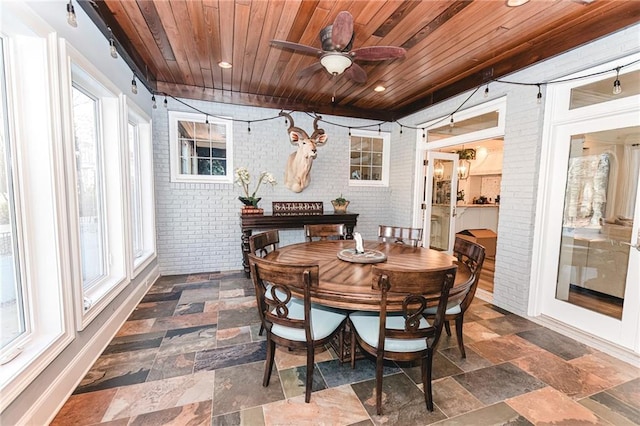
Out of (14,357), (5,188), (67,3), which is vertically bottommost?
(14,357)

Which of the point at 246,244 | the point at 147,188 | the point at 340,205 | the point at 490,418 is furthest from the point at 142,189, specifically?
the point at 490,418

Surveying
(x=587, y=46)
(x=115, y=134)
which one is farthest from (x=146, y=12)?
(x=587, y=46)

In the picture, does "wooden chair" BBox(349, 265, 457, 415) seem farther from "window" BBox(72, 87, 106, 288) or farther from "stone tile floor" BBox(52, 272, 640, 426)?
"window" BBox(72, 87, 106, 288)

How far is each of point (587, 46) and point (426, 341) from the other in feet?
9.85

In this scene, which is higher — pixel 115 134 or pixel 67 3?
pixel 67 3

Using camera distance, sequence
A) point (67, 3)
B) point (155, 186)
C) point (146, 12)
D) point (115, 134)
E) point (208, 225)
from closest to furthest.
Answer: point (67, 3) → point (146, 12) → point (115, 134) → point (155, 186) → point (208, 225)

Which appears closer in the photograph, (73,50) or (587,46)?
(73,50)

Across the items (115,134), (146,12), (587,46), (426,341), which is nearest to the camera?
(426,341)

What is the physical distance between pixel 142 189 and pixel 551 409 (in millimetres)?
4692

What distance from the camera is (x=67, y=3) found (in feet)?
6.07

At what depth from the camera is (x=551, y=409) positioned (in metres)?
1.76

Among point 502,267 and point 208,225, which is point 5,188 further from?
point 502,267

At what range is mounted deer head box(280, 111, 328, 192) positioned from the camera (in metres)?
4.13

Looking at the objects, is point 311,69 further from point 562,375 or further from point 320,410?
point 562,375
